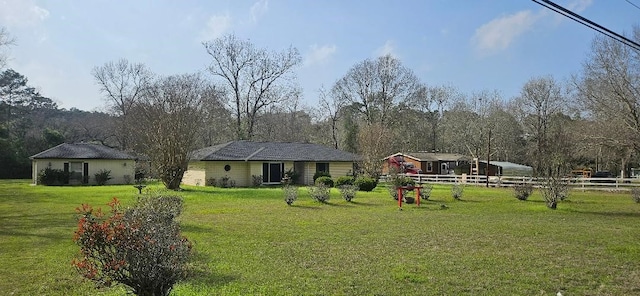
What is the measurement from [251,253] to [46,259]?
3.81m

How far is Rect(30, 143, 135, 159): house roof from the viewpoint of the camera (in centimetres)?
3453

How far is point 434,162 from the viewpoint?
164 feet

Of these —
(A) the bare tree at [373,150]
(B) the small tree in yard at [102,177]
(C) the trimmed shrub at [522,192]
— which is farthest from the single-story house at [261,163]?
(C) the trimmed shrub at [522,192]

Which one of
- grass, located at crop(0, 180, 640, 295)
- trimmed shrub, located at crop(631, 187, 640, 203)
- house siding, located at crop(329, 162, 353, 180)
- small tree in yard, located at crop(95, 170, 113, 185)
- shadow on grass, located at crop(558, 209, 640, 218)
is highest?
house siding, located at crop(329, 162, 353, 180)

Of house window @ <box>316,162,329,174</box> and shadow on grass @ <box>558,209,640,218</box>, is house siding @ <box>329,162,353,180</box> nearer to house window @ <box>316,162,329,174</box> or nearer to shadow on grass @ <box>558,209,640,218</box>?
house window @ <box>316,162,329,174</box>

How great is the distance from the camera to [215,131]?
55.4 meters

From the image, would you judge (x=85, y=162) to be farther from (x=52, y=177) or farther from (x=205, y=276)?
(x=205, y=276)

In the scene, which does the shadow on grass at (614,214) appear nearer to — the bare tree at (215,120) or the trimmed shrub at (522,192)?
the trimmed shrub at (522,192)

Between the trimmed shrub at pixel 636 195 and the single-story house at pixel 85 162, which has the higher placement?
the single-story house at pixel 85 162

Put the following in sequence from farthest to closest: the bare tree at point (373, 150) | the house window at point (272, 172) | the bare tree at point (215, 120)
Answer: the bare tree at point (215, 120) < the bare tree at point (373, 150) < the house window at point (272, 172)

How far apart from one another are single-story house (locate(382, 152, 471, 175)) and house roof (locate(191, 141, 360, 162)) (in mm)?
9612

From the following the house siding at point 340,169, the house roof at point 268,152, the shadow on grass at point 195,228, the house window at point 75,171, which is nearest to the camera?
the shadow on grass at point 195,228

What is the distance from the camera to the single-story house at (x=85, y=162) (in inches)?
1358

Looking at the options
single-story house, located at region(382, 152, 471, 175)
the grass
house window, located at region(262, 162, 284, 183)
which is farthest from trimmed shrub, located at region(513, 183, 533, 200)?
single-story house, located at region(382, 152, 471, 175)
